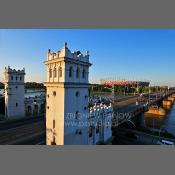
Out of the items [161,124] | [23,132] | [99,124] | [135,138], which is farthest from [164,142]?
[161,124]

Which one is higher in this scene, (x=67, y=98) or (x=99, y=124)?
(x=67, y=98)

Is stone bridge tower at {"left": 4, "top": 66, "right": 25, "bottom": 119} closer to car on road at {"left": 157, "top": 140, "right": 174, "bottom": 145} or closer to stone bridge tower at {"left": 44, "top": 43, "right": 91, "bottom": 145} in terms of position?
stone bridge tower at {"left": 44, "top": 43, "right": 91, "bottom": 145}

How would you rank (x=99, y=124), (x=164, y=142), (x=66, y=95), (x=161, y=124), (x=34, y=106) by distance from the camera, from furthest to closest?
(x=161, y=124) → (x=34, y=106) → (x=164, y=142) → (x=99, y=124) → (x=66, y=95)

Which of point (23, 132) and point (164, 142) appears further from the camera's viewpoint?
point (23, 132)

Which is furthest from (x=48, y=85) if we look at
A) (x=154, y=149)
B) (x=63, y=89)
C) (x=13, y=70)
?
(x=13, y=70)

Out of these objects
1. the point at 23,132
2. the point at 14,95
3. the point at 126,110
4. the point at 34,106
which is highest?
the point at 14,95

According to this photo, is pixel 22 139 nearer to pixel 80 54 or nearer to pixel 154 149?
pixel 80 54

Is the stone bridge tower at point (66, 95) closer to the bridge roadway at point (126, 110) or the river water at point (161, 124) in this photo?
the bridge roadway at point (126, 110)

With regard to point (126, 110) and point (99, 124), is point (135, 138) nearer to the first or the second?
point (99, 124)
